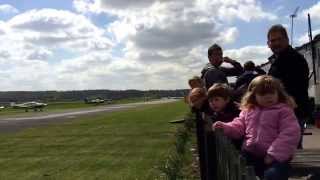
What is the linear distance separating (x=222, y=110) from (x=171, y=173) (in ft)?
16.8

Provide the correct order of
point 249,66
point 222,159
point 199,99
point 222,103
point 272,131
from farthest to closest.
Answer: point 249,66 → point 199,99 → point 222,103 → point 222,159 → point 272,131

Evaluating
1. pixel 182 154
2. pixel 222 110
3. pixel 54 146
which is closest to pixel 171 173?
pixel 182 154

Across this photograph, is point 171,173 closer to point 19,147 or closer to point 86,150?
point 86,150

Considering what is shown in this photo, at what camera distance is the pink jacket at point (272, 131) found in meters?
4.95

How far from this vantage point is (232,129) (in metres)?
5.58

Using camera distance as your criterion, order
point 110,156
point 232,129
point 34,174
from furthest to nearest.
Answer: point 110,156 < point 34,174 < point 232,129

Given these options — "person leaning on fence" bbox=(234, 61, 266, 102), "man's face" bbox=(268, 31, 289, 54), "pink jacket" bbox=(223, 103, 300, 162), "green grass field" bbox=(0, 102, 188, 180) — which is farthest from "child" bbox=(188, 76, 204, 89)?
"green grass field" bbox=(0, 102, 188, 180)

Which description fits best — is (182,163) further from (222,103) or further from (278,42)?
(278,42)

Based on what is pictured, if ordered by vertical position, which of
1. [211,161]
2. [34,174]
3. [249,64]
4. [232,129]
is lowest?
[34,174]

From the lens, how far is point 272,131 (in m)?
5.12

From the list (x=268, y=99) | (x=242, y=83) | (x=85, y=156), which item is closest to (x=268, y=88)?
(x=268, y=99)

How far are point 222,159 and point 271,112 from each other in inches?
32.4

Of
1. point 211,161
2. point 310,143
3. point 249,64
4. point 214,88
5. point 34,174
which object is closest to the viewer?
point 214,88

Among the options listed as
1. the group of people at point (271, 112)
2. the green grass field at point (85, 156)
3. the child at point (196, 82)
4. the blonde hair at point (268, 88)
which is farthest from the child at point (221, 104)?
the green grass field at point (85, 156)
